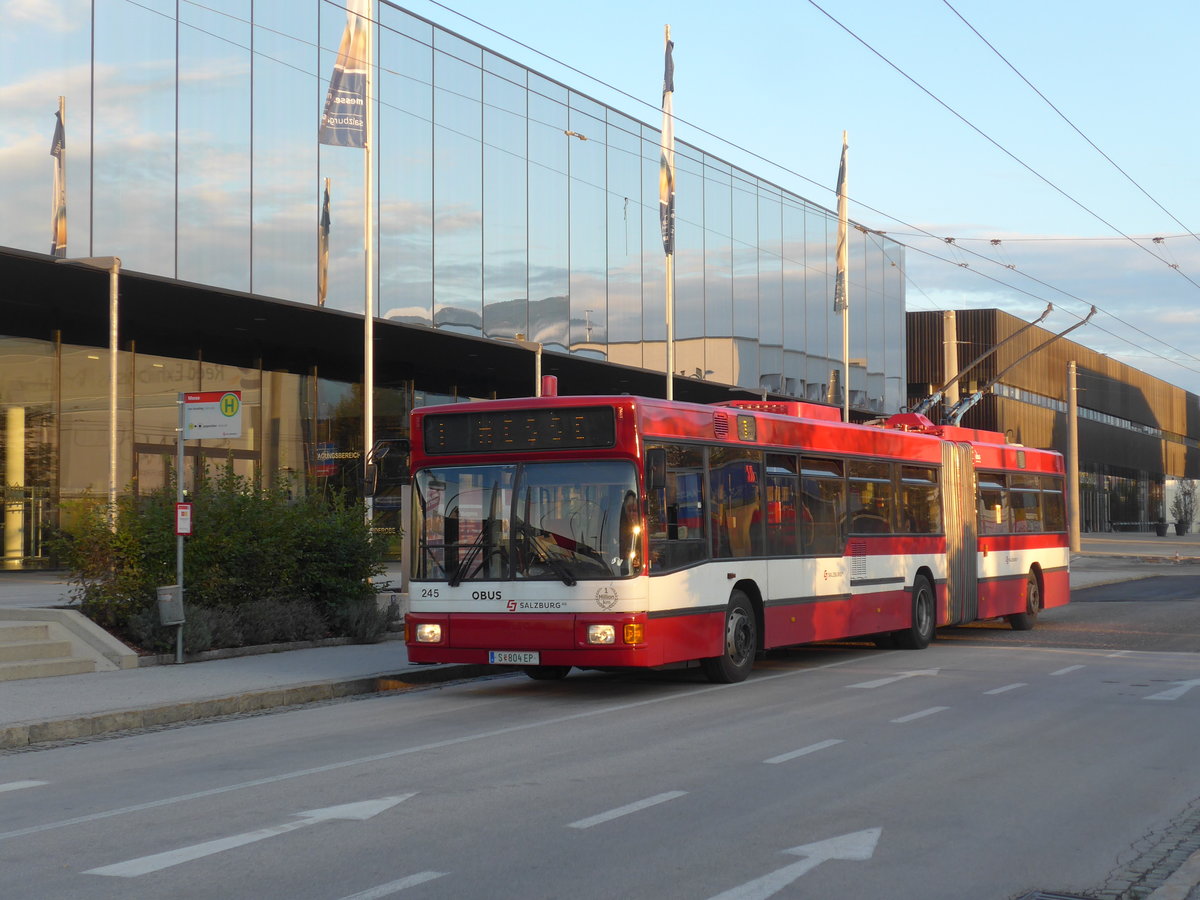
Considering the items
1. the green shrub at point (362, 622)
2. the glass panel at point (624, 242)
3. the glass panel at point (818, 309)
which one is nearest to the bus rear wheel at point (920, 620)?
the green shrub at point (362, 622)

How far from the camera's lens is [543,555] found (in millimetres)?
13195

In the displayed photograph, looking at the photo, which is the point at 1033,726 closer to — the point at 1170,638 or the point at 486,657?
the point at 486,657

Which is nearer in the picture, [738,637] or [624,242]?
[738,637]

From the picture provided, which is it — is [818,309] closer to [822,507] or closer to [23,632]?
[822,507]

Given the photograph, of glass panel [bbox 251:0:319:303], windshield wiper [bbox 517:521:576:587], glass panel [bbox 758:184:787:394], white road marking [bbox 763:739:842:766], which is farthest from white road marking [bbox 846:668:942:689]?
glass panel [bbox 758:184:787:394]

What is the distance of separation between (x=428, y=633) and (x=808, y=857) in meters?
7.38

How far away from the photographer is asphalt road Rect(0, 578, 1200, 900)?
6438 millimetres

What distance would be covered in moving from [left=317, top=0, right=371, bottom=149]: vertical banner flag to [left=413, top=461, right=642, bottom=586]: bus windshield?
11.6m

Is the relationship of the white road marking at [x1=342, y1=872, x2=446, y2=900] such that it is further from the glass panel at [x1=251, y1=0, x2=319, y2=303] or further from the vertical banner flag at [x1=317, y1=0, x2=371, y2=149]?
the glass panel at [x1=251, y1=0, x2=319, y2=303]

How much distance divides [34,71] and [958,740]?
20930mm

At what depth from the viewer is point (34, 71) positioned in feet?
80.8

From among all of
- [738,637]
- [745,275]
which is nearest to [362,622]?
[738,637]

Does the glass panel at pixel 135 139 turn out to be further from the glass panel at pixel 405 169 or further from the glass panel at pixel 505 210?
the glass panel at pixel 505 210

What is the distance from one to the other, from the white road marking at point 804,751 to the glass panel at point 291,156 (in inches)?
806
